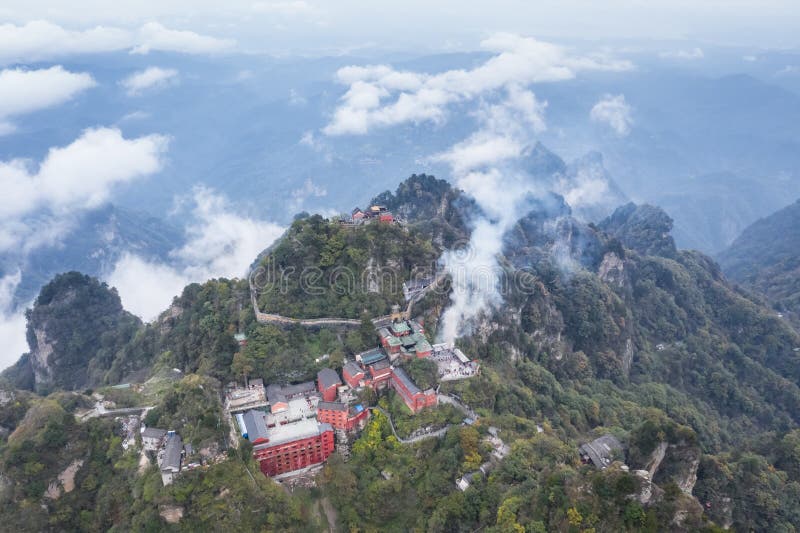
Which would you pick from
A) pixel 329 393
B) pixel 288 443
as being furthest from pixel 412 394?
pixel 288 443

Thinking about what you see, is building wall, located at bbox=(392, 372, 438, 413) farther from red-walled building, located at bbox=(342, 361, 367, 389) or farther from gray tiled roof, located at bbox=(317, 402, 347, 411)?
gray tiled roof, located at bbox=(317, 402, 347, 411)

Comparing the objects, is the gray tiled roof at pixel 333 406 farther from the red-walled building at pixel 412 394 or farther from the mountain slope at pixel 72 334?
the mountain slope at pixel 72 334

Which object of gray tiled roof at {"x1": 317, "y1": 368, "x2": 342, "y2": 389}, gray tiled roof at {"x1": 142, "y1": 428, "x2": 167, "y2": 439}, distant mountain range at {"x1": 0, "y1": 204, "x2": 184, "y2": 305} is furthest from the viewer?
distant mountain range at {"x1": 0, "y1": 204, "x2": 184, "y2": 305}

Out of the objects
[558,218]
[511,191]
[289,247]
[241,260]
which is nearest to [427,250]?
[289,247]

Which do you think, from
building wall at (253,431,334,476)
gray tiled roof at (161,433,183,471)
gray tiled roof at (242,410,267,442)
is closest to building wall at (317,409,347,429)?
building wall at (253,431,334,476)

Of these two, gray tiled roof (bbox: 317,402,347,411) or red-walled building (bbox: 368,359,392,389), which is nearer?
gray tiled roof (bbox: 317,402,347,411)

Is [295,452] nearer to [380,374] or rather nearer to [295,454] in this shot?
[295,454]

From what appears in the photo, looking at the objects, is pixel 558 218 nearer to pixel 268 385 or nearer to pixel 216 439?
pixel 268 385

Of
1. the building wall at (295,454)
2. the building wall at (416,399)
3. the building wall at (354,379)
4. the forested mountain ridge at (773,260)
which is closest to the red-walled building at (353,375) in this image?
the building wall at (354,379)
